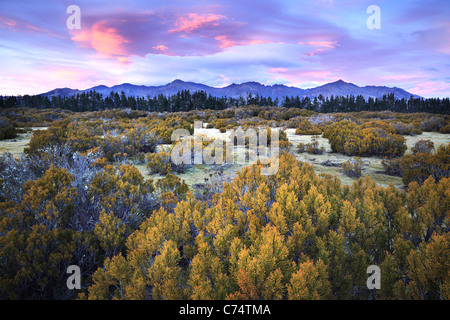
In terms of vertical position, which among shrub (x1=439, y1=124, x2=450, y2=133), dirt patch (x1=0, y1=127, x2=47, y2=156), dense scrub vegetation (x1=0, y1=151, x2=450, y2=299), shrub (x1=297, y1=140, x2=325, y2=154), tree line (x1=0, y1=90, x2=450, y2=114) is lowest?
dense scrub vegetation (x1=0, y1=151, x2=450, y2=299)

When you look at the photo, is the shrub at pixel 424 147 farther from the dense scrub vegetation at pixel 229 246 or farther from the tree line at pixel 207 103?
the tree line at pixel 207 103

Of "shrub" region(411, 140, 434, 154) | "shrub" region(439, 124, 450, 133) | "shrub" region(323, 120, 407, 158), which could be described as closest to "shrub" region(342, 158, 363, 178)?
"shrub" region(323, 120, 407, 158)

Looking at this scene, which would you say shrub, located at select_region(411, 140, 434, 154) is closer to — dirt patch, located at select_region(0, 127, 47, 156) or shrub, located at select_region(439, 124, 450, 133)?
shrub, located at select_region(439, 124, 450, 133)

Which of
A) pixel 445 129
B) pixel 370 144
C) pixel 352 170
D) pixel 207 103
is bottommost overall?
pixel 352 170

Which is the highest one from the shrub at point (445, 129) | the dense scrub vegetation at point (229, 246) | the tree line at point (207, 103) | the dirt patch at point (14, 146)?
the tree line at point (207, 103)

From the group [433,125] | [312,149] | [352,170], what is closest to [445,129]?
[433,125]

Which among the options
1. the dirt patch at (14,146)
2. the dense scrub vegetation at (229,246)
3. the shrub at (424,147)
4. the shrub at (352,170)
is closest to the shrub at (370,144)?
the shrub at (424,147)

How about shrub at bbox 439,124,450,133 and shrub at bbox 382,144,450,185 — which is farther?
shrub at bbox 439,124,450,133

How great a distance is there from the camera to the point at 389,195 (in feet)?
10.1

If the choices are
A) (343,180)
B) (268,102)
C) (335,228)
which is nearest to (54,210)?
(335,228)

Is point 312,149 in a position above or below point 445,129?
below

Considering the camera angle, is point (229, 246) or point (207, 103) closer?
point (229, 246)

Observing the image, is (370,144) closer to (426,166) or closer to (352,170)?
(352,170)
